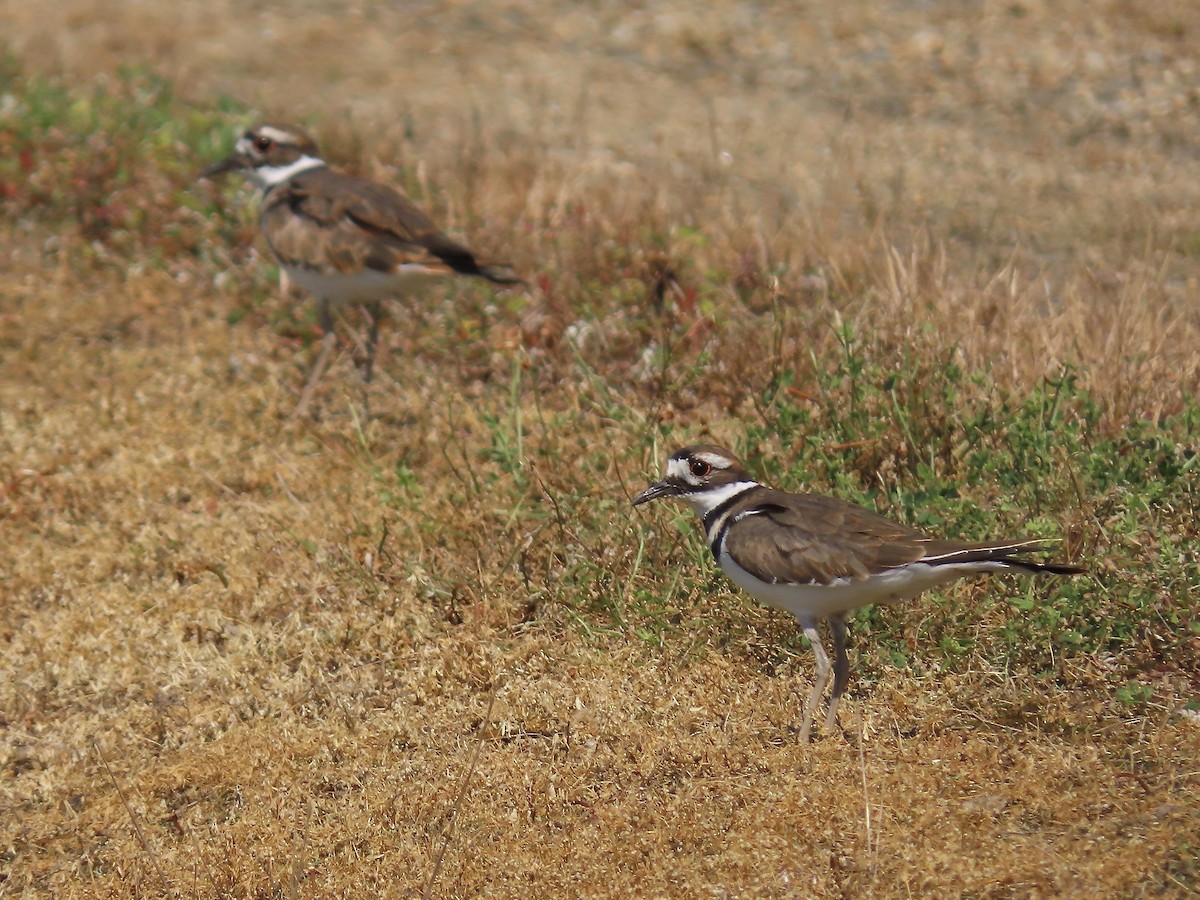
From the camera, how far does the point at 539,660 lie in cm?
612

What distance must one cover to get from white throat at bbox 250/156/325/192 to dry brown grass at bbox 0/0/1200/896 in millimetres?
778

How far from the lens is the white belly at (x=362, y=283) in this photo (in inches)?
340

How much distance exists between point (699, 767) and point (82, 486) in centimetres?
431

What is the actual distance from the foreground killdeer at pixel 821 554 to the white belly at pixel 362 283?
3218 mm

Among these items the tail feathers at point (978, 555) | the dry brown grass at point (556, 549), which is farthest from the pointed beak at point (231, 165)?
the tail feathers at point (978, 555)

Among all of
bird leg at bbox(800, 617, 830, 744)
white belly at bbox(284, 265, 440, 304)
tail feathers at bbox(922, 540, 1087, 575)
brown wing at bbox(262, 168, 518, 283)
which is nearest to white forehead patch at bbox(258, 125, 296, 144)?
brown wing at bbox(262, 168, 518, 283)

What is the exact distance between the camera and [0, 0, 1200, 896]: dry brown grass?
4.98m

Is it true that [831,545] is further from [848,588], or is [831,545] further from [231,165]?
[231,165]

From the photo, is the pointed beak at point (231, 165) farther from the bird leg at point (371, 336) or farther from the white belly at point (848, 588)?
the white belly at point (848, 588)

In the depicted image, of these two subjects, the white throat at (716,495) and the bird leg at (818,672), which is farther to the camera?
the white throat at (716,495)

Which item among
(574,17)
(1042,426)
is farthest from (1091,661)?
(574,17)

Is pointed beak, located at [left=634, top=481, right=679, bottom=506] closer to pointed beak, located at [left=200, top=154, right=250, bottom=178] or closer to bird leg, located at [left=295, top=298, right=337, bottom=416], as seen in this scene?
bird leg, located at [left=295, top=298, right=337, bottom=416]

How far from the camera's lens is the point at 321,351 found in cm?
920

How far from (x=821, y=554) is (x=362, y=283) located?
4.43 meters
